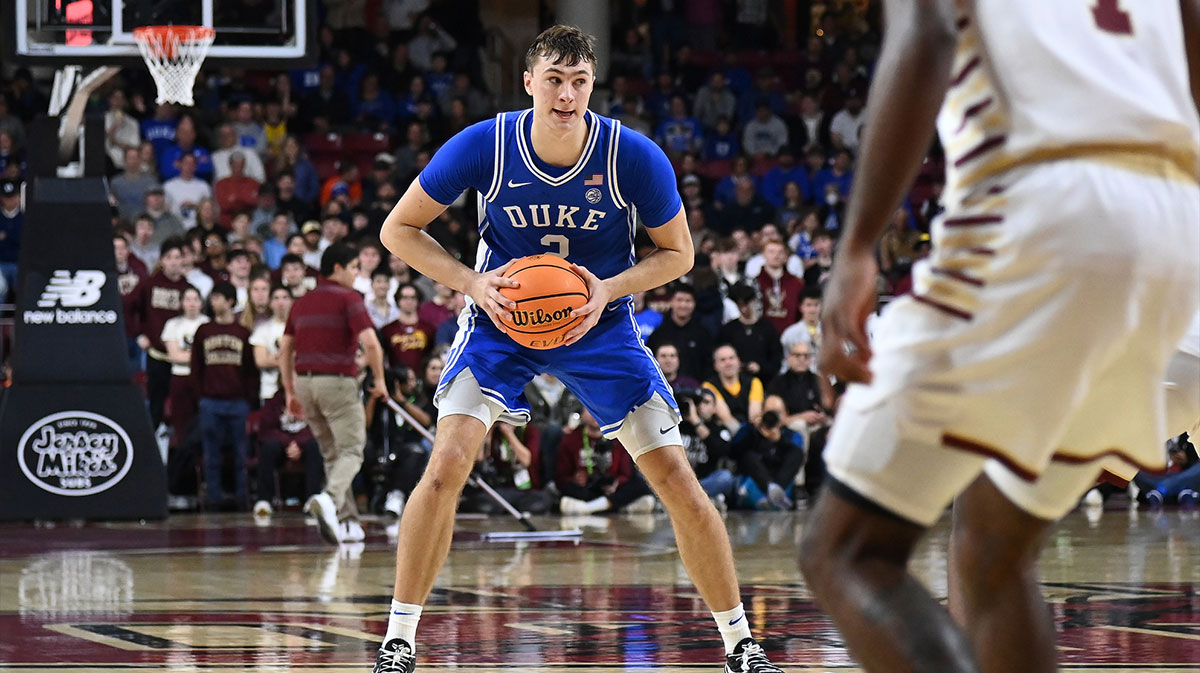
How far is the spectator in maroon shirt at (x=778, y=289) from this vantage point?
15641mm

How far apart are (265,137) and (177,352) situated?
5.31m

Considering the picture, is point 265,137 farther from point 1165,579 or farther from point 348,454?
point 1165,579

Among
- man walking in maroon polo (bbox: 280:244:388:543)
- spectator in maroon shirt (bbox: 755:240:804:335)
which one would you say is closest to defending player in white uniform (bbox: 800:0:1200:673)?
man walking in maroon polo (bbox: 280:244:388:543)

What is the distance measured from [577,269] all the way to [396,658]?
1415 mm

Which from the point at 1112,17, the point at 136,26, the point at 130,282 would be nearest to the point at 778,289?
the point at 130,282

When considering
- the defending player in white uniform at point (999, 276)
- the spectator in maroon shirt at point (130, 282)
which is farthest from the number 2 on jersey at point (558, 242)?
the spectator in maroon shirt at point (130, 282)

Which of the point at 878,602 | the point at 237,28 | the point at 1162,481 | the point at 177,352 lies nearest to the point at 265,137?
the point at 177,352

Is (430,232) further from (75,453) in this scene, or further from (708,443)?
(75,453)

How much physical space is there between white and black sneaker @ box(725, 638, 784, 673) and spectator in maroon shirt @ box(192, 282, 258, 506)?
9087mm

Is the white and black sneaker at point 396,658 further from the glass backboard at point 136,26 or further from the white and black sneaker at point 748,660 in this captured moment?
the glass backboard at point 136,26

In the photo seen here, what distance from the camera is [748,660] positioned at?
5.22 metres

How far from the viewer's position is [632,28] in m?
24.0

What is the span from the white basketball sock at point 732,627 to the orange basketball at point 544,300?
106 centimetres

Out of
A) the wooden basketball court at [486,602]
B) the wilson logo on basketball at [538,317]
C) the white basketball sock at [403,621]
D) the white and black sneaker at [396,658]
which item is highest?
the wilson logo on basketball at [538,317]
